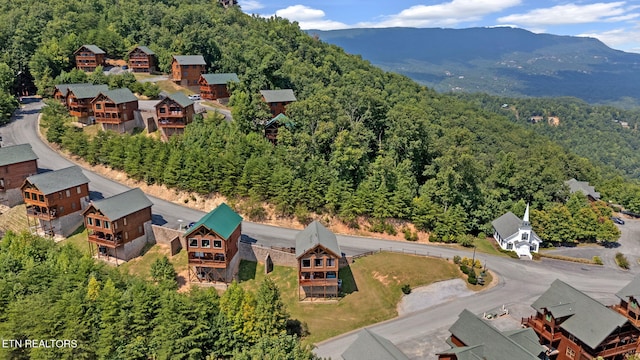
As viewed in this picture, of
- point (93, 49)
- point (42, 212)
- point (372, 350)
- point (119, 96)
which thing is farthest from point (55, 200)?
point (93, 49)

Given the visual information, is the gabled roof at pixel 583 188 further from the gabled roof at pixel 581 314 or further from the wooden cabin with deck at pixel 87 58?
the wooden cabin with deck at pixel 87 58

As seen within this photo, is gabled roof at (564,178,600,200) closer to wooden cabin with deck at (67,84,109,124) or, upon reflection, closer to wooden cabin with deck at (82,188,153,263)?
wooden cabin with deck at (82,188,153,263)

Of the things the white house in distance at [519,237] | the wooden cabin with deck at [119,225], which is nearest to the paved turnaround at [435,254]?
the white house in distance at [519,237]

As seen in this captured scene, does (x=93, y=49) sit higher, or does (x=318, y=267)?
(x=93, y=49)

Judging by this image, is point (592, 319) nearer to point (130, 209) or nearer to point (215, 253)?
point (215, 253)

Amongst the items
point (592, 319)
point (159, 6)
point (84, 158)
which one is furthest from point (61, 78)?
point (592, 319)

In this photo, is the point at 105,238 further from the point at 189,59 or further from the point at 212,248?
the point at 189,59
